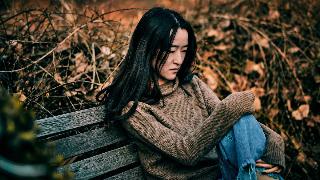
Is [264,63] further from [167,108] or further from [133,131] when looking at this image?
[133,131]

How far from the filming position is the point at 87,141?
2154 mm

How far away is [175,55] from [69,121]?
2.32 ft

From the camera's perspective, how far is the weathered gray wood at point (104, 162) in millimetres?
2104

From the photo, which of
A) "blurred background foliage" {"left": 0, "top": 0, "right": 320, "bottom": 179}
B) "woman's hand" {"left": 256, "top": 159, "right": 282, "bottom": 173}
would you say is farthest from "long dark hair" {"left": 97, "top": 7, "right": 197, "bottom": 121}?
"woman's hand" {"left": 256, "top": 159, "right": 282, "bottom": 173}

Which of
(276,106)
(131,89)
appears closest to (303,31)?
(276,106)

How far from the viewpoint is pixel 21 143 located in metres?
0.91

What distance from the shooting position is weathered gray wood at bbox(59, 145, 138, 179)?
2.10m

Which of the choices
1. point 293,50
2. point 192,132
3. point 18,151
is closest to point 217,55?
point 293,50

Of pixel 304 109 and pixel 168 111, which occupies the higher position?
pixel 168 111

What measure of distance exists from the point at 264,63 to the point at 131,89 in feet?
6.62

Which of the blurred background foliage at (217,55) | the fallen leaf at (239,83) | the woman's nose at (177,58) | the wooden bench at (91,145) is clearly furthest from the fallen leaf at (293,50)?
the wooden bench at (91,145)

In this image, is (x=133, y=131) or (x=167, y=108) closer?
(x=133, y=131)

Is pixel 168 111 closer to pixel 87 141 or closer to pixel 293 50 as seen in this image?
pixel 87 141

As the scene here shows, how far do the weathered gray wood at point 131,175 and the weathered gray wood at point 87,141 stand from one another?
18 centimetres
